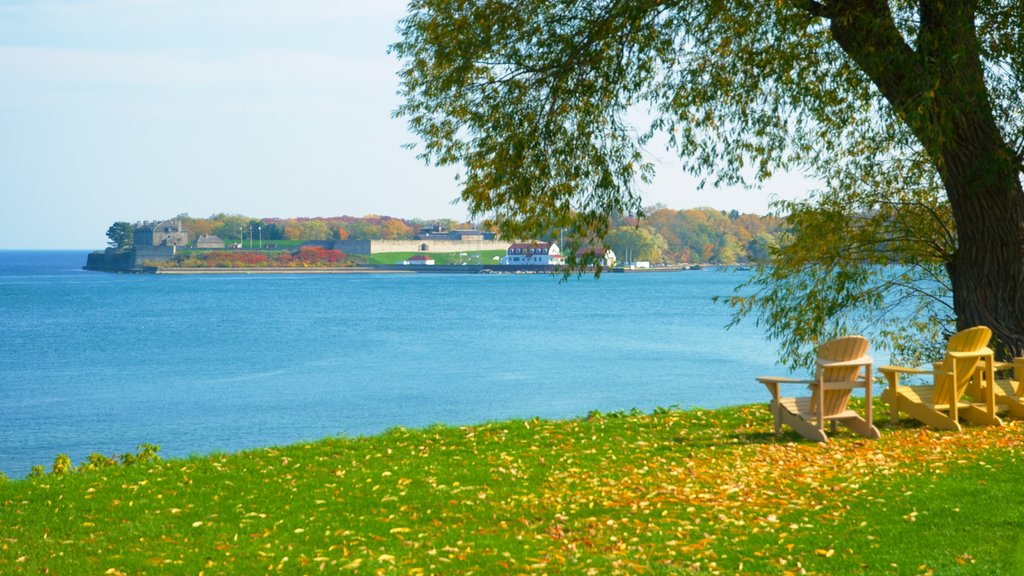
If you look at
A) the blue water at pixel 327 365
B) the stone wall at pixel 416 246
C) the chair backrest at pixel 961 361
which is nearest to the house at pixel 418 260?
the stone wall at pixel 416 246

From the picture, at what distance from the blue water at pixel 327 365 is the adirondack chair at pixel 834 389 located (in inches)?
380

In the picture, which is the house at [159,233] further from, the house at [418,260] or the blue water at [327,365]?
the blue water at [327,365]

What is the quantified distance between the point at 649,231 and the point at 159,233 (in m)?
88.2

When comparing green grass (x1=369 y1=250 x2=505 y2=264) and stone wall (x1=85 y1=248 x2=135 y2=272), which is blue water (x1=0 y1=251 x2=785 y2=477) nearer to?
stone wall (x1=85 y1=248 x2=135 y2=272)

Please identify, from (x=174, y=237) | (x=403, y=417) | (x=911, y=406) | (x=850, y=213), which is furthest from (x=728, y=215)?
(x=174, y=237)

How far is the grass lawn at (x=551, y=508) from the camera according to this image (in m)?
5.61

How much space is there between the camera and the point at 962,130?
10.9 m

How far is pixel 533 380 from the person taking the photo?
37750mm

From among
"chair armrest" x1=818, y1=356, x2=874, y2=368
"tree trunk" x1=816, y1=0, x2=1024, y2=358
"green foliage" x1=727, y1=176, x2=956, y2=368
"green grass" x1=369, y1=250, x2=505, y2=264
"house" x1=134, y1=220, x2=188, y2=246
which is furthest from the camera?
"green grass" x1=369, y1=250, x2=505, y2=264

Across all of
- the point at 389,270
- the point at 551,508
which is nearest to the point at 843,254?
the point at 551,508

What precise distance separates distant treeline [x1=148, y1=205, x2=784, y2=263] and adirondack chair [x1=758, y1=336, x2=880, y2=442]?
3788mm

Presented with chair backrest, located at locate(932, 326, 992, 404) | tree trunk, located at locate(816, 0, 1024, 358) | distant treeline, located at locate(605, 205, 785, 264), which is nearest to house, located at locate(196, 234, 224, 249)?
distant treeline, located at locate(605, 205, 785, 264)

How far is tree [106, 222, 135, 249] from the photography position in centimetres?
14688

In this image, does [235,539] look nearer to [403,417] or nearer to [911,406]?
[911,406]
